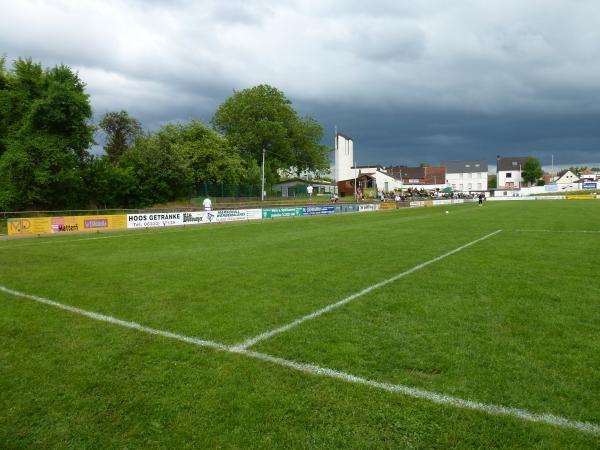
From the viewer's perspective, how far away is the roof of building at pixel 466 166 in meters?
123

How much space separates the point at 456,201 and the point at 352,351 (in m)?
72.1

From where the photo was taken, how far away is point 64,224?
82.3 feet

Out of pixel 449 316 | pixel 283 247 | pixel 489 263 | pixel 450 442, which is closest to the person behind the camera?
pixel 450 442

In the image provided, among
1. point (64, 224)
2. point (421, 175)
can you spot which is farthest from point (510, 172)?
point (64, 224)

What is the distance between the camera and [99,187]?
3831 centimetres

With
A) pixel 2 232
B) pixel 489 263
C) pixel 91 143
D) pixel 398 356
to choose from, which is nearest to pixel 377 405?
pixel 398 356

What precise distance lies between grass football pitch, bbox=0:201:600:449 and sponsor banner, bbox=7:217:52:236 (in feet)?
Result: 52.0

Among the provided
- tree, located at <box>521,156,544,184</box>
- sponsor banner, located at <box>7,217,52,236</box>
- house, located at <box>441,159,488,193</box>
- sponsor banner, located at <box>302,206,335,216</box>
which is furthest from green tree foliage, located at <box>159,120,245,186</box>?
tree, located at <box>521,156,544,184</box>

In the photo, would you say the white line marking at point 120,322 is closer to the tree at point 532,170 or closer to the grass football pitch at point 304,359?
the grass football pitch at point 304,359

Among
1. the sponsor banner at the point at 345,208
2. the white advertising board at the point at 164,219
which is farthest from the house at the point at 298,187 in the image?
the white advertising board at the point at 164,219

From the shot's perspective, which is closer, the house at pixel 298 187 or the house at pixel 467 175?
the house at pixel 298 187

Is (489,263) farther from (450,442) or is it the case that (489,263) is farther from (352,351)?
(450,442)

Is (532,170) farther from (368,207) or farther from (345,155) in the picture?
(368,207)

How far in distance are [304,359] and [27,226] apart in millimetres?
24540
